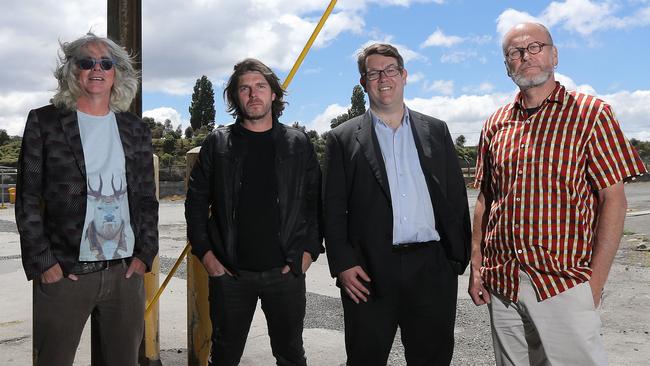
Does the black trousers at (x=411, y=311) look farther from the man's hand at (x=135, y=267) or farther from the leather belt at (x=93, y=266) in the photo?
the leather belt at (x=93, y=266)

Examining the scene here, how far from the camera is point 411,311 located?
9.75 feet

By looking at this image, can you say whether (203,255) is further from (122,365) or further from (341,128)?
(341,128)

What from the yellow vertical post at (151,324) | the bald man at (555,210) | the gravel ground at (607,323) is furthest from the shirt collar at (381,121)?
the gravel ground at (607,323)

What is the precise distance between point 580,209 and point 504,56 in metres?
0.75

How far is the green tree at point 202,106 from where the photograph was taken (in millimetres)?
74188

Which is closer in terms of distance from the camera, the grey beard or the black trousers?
the grey beard

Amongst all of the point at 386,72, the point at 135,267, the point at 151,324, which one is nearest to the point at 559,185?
the point at 386,72

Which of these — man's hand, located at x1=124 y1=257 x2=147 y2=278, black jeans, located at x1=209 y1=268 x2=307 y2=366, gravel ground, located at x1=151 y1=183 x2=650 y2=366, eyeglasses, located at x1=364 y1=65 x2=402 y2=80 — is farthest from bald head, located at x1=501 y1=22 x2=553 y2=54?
gravel ground, located at x1=151 y1=183 x2=650 y2=366

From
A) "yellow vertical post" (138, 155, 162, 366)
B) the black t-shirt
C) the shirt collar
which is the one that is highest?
the shirt collar

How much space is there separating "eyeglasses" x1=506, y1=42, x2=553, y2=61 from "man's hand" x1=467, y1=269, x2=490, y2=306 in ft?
3.14

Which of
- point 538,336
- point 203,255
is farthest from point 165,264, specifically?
point 538,336

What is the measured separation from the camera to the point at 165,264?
Result: 8.88 metres

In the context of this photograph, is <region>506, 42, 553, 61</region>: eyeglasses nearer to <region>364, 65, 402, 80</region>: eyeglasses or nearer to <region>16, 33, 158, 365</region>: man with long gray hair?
<region>364, 65, 402, 80</region>: eyeglasses

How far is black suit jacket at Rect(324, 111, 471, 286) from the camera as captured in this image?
9.61 ft
